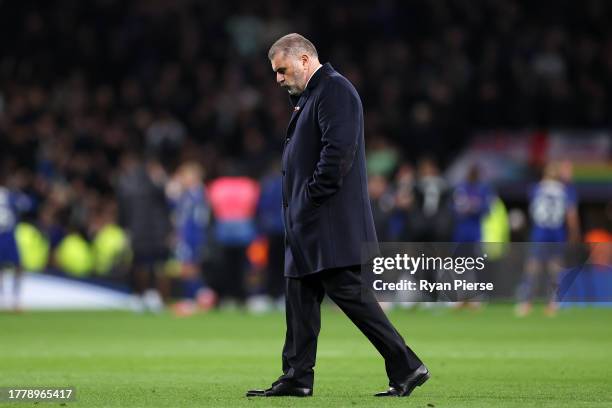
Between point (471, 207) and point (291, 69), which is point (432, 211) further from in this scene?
point (291, 69)

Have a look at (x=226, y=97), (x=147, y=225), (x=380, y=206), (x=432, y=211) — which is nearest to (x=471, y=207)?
(x=432, y=211)

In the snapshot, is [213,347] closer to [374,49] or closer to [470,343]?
[470,343]

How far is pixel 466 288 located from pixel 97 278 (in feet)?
48.7

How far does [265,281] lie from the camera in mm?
23531

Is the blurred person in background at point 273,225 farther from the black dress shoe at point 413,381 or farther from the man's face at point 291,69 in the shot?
the black dress shoe at point 413,381

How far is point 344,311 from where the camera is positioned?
347 inches

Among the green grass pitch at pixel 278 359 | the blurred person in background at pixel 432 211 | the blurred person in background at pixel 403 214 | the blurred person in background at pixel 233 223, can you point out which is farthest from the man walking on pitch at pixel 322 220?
the blurred person in background at pixel 233 223

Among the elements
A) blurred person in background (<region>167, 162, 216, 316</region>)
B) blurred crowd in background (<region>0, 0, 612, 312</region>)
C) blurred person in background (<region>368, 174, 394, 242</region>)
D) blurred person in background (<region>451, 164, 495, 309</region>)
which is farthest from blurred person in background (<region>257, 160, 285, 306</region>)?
blurred person in background (<region>451, 164, 495, 309</region>)

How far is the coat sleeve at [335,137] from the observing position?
8.56m

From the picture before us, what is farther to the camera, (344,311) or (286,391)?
(286,391)

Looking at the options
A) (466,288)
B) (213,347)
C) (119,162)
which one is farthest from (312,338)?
(119,162)

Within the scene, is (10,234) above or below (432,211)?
below

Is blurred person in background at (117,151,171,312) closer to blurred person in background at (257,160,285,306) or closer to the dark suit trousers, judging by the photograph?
blurred person in background at (257,160,285,306)

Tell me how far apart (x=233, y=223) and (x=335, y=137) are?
1369 centimetres
